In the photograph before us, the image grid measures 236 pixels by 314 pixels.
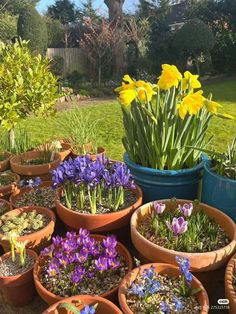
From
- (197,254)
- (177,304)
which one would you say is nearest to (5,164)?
(197,254)

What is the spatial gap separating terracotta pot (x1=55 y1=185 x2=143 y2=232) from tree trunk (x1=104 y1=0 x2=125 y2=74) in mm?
11626

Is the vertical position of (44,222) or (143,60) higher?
(143,60)

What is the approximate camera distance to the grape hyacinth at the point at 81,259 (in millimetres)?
1754

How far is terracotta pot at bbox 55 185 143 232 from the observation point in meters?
2.09

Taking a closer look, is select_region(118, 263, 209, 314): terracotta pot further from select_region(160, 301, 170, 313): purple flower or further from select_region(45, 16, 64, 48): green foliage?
select_region(45, 16, 64, 48): green foliage

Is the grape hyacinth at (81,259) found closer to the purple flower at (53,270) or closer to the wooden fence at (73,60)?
the purple flower at (53,270)

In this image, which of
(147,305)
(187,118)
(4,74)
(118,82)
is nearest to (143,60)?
(118,82)

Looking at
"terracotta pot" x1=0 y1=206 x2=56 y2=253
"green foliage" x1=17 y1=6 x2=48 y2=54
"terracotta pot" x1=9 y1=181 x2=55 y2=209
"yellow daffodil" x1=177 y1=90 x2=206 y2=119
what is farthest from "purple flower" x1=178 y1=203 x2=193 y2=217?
"green foliage" x1=17 y1=6 x2=48 y2=54

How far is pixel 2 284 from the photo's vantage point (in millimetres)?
1896

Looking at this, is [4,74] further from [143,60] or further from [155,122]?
[143,60]

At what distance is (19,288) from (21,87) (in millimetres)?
1878

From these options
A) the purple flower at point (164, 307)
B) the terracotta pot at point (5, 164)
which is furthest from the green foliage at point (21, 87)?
the purple flower at point (164, 307)

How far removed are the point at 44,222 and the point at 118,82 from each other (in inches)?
412

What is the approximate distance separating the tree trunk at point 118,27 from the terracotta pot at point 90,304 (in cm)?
1232
